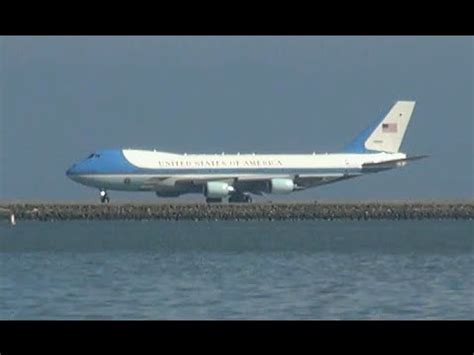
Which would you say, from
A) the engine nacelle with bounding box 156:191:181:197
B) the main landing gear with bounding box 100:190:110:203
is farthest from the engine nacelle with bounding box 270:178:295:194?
the main landing gear with bounding box 100:190:110:203

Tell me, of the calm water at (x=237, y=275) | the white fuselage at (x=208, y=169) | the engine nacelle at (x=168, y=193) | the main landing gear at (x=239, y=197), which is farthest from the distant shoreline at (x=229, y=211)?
the calm water at (x=237, y=275)

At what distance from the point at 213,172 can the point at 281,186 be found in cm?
351

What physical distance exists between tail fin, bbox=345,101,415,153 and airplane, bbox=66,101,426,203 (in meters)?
5.08

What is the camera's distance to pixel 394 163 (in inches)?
3551

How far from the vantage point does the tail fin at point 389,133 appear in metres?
93.4

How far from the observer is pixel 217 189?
83.2 m

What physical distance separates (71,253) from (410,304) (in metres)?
19.5

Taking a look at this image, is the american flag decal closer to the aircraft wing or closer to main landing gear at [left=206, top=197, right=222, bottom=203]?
the aircraft wing

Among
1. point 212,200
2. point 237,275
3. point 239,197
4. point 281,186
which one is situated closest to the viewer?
point 237,275

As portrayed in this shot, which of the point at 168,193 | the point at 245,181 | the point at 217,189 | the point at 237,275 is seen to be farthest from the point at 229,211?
the point at 237,275

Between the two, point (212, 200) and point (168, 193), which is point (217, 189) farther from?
point (168, 193)

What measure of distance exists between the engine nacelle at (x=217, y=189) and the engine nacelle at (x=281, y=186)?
2095 mm
